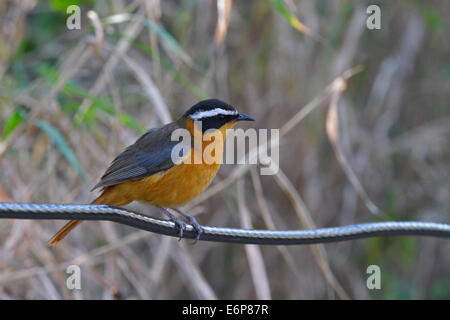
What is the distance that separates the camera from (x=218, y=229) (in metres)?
2.69

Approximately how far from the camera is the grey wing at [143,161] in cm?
363

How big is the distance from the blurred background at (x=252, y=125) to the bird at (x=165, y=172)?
563 millimetres

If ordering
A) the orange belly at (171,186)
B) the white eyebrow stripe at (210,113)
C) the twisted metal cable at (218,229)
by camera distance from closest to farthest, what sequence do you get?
1. the twisted metal cable at (218,229)
2. the orange belly at (171,186)
3. the white eyebrow stripe at (210,113)

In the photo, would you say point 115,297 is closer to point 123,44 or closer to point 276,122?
point 123,44

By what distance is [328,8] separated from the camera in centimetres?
622

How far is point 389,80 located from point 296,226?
176 centimetres

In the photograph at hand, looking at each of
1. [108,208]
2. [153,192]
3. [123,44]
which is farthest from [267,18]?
[108,208]

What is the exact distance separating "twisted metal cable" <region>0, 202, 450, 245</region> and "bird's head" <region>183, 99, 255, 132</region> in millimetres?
782

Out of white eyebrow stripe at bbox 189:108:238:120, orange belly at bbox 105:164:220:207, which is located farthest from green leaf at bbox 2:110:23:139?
white eyebrow stripe at bbox 189:108:238:120

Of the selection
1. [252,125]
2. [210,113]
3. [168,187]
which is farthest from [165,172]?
[252,125]

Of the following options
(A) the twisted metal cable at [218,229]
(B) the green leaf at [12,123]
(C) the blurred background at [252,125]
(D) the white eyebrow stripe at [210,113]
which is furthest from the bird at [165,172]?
(B) the green leaf at [12,123]

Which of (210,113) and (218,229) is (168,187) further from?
(218,229)

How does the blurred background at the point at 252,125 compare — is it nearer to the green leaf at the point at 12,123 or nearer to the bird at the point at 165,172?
the green leaf at the point at 12,123

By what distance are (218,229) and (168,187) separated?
0.98 meters
